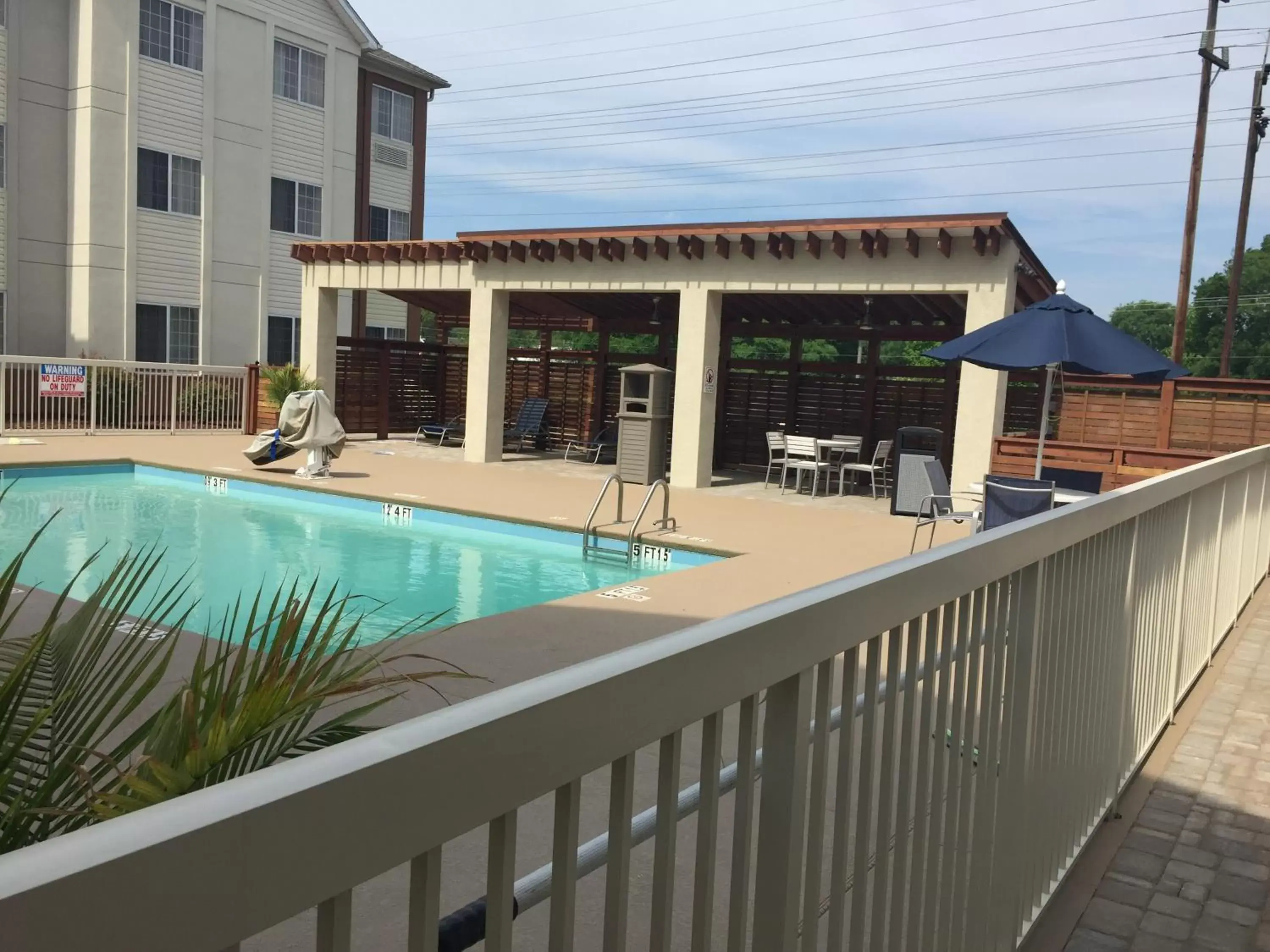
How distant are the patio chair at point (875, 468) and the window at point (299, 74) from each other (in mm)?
16789

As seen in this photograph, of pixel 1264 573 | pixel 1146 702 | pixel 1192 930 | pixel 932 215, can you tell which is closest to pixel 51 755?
pixel 1192 930

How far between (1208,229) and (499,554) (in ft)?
192

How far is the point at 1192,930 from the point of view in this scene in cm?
315

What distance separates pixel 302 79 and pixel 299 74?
4.7 inches

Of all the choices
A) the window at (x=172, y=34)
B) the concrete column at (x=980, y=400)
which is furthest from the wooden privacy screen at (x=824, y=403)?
the window at (x=172, y=34)

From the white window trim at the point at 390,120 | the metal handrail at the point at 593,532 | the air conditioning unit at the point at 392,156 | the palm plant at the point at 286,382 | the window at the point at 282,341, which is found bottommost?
the metal handrail at the point at 593,532

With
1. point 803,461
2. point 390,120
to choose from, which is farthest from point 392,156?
point 803,461

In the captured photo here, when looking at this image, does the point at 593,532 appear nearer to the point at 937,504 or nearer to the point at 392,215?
the point at 937,504

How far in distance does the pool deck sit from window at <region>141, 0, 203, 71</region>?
896 centimetres

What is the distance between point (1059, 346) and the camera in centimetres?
840

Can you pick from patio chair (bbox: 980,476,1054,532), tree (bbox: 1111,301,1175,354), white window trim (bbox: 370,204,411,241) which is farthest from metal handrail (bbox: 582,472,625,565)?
tree (bbox: 1111,301,1175,354)

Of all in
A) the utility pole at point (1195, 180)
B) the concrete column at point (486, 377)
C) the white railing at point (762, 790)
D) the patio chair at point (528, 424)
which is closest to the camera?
the white railing at point (762, 790)

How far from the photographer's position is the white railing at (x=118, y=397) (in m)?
18.4

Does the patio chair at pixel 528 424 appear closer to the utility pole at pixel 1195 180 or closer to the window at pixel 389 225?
the window at pixel 389 225
